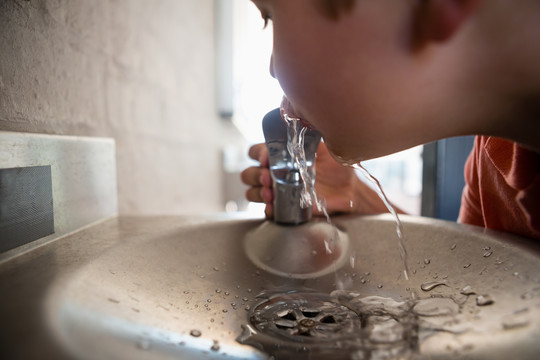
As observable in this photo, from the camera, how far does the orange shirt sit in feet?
1.50

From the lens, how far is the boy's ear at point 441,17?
281 millimetres

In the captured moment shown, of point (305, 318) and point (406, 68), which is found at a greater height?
point (406, 68)

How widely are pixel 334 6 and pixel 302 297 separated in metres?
0.32

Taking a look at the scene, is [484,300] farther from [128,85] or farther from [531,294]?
[128,85]

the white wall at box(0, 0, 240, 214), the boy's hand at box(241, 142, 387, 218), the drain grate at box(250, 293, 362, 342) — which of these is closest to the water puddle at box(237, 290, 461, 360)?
the drain grate at box(250, 293, 362, 342)

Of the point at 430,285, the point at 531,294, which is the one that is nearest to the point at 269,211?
the point at 430,285

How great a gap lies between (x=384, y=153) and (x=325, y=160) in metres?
0.33

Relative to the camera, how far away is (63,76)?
0.48 metres

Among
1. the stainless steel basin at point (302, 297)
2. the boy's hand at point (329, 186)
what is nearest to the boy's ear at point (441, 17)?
the stainless steel basin at point (302, 297)

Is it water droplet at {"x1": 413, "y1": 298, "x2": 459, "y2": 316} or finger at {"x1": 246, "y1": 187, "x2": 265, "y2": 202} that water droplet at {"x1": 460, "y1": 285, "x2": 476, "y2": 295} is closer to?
water droplet at {"x1": 413, "y1": 298, "x2": 459, "y2": 316}

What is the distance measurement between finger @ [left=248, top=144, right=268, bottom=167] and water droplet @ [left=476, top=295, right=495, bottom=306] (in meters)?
0.38

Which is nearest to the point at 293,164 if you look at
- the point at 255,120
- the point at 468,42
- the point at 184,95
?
the point at 468,42

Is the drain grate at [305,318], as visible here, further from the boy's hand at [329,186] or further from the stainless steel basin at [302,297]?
the boy's hand at [329,186]

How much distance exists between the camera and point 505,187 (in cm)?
52
